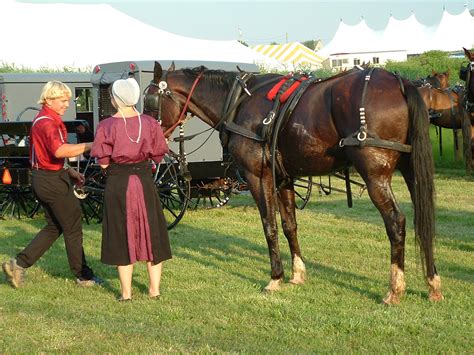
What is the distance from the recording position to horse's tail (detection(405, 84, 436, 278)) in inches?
237

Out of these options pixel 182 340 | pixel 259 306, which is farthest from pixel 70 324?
pixel 259 306

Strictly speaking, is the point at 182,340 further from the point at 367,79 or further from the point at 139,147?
the point at 367,79

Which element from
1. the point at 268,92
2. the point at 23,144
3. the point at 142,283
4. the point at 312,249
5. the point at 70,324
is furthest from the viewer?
the point at 23,144

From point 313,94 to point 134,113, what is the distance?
59.7 inches

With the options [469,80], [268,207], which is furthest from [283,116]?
[469,80]

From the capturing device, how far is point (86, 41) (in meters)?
24.9

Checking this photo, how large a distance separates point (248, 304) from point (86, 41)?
19.8m

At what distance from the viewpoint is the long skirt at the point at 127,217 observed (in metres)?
6.45

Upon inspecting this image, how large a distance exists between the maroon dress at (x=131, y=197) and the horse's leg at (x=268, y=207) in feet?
3.09

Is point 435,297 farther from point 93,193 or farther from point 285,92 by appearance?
point 93,193

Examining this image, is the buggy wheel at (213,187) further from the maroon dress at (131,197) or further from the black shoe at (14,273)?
the maroon dress at (131,197)

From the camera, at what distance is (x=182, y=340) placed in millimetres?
5355

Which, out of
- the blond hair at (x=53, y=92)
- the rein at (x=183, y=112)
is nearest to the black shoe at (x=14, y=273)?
the blond hair at (x=53, y=92)

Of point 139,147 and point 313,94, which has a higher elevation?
point 313,94
